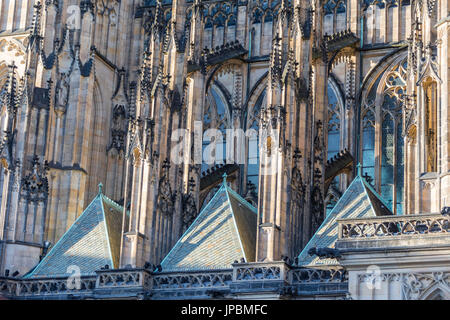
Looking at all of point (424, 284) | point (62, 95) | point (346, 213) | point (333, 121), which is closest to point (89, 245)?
point (62, 95)

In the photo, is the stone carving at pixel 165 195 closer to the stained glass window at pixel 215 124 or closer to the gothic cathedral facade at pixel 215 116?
the gothic cathedral facade at pixel 215 116

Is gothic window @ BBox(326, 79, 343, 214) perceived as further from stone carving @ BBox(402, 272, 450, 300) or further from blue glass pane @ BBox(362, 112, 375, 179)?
stone carving @ BBox(402, 272, 450, 300)

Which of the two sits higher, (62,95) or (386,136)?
(62,95)

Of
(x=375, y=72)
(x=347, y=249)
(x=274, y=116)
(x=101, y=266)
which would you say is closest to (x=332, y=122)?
(x=375, y=72)

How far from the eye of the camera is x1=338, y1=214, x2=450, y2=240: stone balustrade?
21250 millimetres

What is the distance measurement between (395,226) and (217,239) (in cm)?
695

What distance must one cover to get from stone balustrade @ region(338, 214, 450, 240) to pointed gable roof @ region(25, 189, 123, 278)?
862 centimetres

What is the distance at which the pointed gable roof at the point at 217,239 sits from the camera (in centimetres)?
2719

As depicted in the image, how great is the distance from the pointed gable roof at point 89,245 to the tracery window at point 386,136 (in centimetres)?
814

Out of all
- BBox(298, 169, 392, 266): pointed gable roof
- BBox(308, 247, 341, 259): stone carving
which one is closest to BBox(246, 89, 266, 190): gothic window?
BBox(298, 169, 392, 266): pointed gable roof

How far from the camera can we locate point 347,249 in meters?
21.9

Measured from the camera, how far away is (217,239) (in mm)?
27766

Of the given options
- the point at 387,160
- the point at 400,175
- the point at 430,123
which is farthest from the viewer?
the point at 387,160

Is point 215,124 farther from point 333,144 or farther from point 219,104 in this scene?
point 333,144
